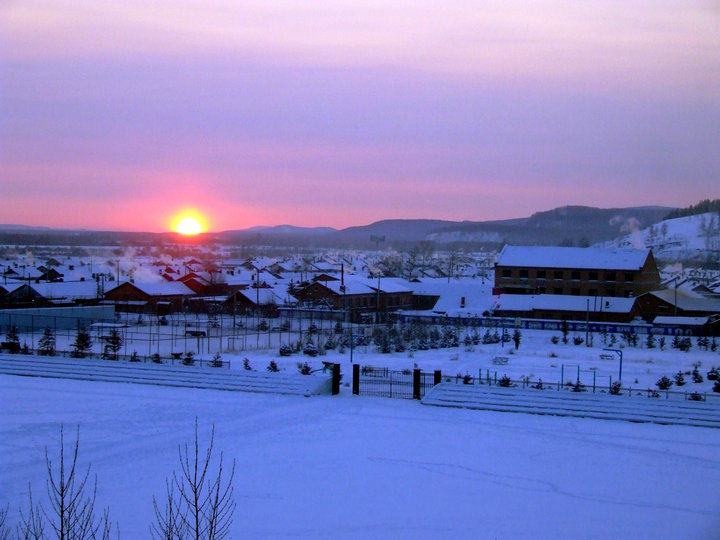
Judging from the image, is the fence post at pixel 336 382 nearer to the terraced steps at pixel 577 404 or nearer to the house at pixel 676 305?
the terraced steps at pixel 577 404

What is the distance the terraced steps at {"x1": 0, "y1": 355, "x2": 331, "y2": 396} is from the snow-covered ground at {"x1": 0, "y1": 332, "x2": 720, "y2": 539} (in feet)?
1.45

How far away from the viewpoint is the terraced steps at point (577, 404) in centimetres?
1184

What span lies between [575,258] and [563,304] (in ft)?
25.5

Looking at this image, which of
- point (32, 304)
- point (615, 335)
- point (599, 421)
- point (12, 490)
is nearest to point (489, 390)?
point (599, 421)

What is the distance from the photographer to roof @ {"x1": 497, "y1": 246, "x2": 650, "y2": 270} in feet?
122

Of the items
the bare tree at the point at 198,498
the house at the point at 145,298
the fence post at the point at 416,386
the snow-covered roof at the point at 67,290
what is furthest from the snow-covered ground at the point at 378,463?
the snow-covered roof at the point at 67,290

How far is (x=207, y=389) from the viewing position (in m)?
13.8

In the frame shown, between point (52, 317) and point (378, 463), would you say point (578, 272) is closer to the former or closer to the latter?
point (52, 317)

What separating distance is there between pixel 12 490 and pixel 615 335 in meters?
23.0

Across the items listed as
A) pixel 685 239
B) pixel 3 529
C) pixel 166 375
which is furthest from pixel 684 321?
pixel 3 529

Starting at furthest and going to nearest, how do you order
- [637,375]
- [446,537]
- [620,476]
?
[637,375], [620,476], [446,537]

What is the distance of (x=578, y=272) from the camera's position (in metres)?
37.4

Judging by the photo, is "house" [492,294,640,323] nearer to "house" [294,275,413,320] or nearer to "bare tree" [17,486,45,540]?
"house" [294,275,413,320]

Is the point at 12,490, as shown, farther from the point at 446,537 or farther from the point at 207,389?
the point at 207,389
